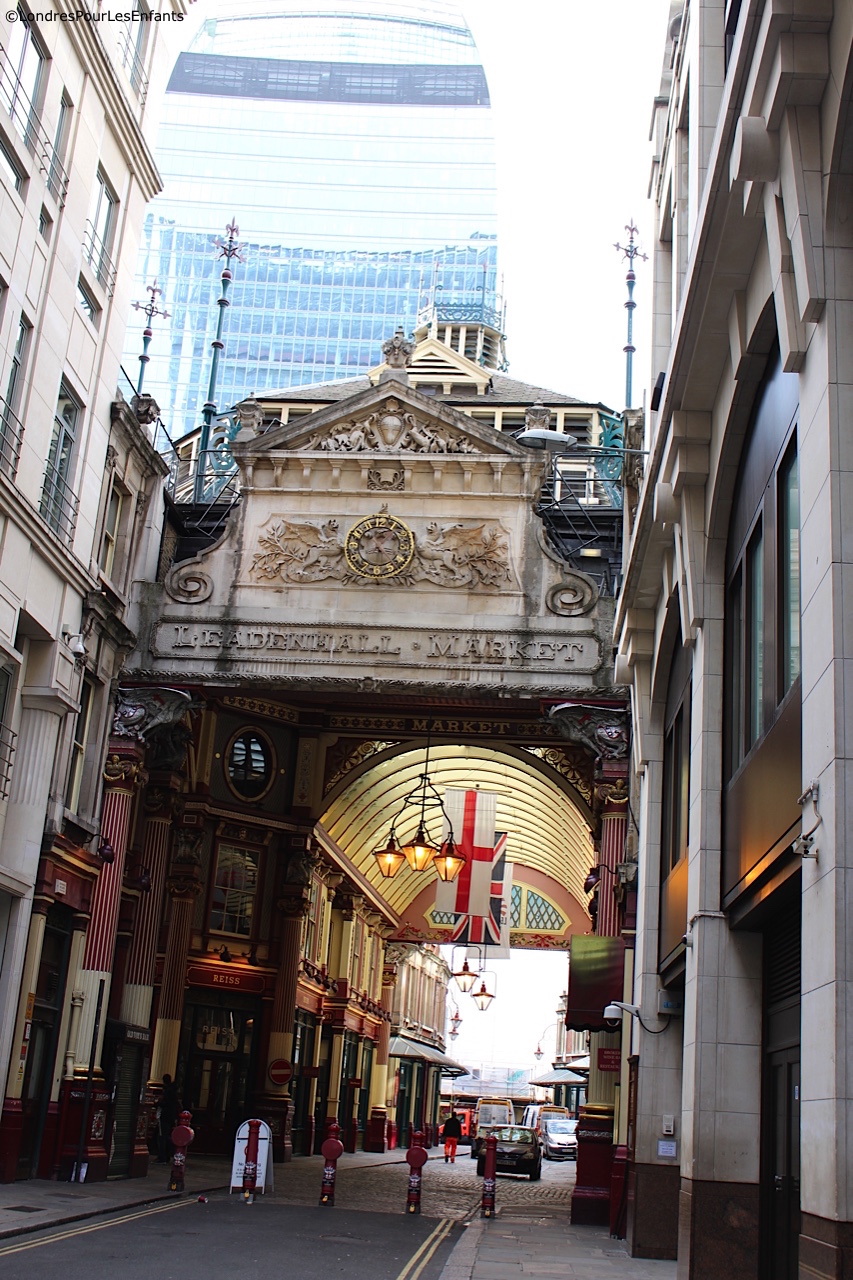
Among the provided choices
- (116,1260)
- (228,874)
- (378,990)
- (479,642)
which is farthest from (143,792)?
(378,990)

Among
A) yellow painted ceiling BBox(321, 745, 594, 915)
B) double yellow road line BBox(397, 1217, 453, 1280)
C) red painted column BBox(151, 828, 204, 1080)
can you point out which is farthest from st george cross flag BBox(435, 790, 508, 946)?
double yellow road line BBox(397, 1217, 453, 1280)

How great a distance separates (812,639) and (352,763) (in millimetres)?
26692

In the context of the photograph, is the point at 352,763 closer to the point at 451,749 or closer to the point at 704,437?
the point at 451,749

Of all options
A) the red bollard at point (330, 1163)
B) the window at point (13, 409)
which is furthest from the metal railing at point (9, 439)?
the red bollard at point (330, 1163)

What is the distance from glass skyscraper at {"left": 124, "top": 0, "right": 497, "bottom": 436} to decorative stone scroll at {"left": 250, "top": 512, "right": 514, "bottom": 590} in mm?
90769

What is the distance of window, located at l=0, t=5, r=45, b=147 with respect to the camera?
1919 cm

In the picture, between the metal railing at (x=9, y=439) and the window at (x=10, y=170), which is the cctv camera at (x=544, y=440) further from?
the window at (x=10, y=170)

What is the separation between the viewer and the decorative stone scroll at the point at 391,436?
82.3 feet

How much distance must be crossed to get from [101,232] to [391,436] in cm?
631

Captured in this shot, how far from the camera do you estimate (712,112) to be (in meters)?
14.0

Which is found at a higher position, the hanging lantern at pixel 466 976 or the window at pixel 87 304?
the window at pixel 87 304

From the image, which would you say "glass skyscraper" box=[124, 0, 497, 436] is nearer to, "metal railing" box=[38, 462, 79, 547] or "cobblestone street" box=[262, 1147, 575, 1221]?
"cobblestone street" box=[262, 1147, 575, 1221]

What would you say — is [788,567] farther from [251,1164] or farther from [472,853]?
[472,853]

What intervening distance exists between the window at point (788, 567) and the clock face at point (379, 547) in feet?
46.8
